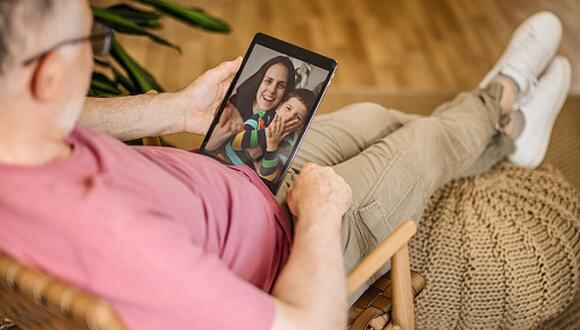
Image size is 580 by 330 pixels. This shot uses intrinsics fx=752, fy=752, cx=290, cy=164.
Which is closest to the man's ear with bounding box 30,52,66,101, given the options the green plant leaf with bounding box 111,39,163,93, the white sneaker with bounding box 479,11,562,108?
the green plant leaf with bounding box 111,39,163,93

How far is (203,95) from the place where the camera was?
144 centimetres

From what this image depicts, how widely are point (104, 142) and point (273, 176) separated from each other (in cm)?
39

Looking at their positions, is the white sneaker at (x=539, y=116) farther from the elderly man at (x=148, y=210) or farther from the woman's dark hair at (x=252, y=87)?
the woman's dark hair at (x=252, y=87)

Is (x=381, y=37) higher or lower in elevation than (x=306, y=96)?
higher

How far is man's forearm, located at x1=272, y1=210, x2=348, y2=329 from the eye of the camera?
1.01m

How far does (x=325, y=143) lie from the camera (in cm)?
164

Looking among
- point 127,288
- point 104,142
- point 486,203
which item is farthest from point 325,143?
point 127,288

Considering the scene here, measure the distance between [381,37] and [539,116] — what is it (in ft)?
4.21

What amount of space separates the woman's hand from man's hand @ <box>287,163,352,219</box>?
0.19m

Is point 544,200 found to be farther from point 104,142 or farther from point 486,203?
point 104,142

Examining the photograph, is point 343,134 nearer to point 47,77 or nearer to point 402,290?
point 402,290

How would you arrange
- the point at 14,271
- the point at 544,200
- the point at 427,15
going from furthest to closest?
1. the point at 427,15
2. the point at 544,200
3. the point at 14,271

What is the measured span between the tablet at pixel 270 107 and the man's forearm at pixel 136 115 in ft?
0.36

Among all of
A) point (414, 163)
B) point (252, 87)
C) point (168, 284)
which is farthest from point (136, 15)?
point (168, 284)
